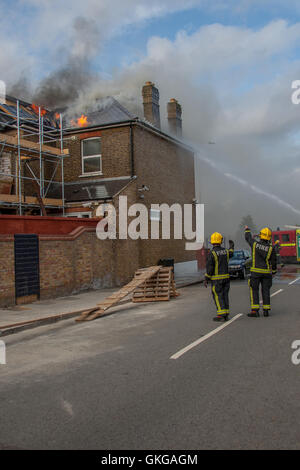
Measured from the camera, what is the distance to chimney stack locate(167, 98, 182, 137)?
25.3 m

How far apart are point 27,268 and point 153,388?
8.33 m

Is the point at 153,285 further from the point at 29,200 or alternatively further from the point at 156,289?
the point at 29,200

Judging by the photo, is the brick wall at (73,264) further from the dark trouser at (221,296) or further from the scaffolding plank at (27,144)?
the dark trouser at (221,296)

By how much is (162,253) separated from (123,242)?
4.49 metres

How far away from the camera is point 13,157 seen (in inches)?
733

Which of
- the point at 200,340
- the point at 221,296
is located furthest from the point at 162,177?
the point at 200,340

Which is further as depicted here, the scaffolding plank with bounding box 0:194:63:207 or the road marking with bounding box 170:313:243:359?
the scaffolding plank with bounding box 0:194:63:207

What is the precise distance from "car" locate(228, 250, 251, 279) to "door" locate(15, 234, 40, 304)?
945 centimetres

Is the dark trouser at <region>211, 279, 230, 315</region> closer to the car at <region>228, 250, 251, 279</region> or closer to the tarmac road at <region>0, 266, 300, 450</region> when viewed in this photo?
the tarmac road at <region>0, 266, 300, 450</region>

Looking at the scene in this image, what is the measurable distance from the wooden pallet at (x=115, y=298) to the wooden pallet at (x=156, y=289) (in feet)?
0.68

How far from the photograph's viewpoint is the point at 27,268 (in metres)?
12.5

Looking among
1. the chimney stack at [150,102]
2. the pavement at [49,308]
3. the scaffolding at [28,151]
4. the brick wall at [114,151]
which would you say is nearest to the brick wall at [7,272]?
the pavement at [49,308]

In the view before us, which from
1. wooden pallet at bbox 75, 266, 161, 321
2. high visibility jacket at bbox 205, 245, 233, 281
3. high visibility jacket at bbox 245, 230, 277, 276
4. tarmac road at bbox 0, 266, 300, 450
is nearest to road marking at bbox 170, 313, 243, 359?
tarmac road at bbox 0, 266, 300, 450

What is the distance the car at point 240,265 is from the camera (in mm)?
19500
